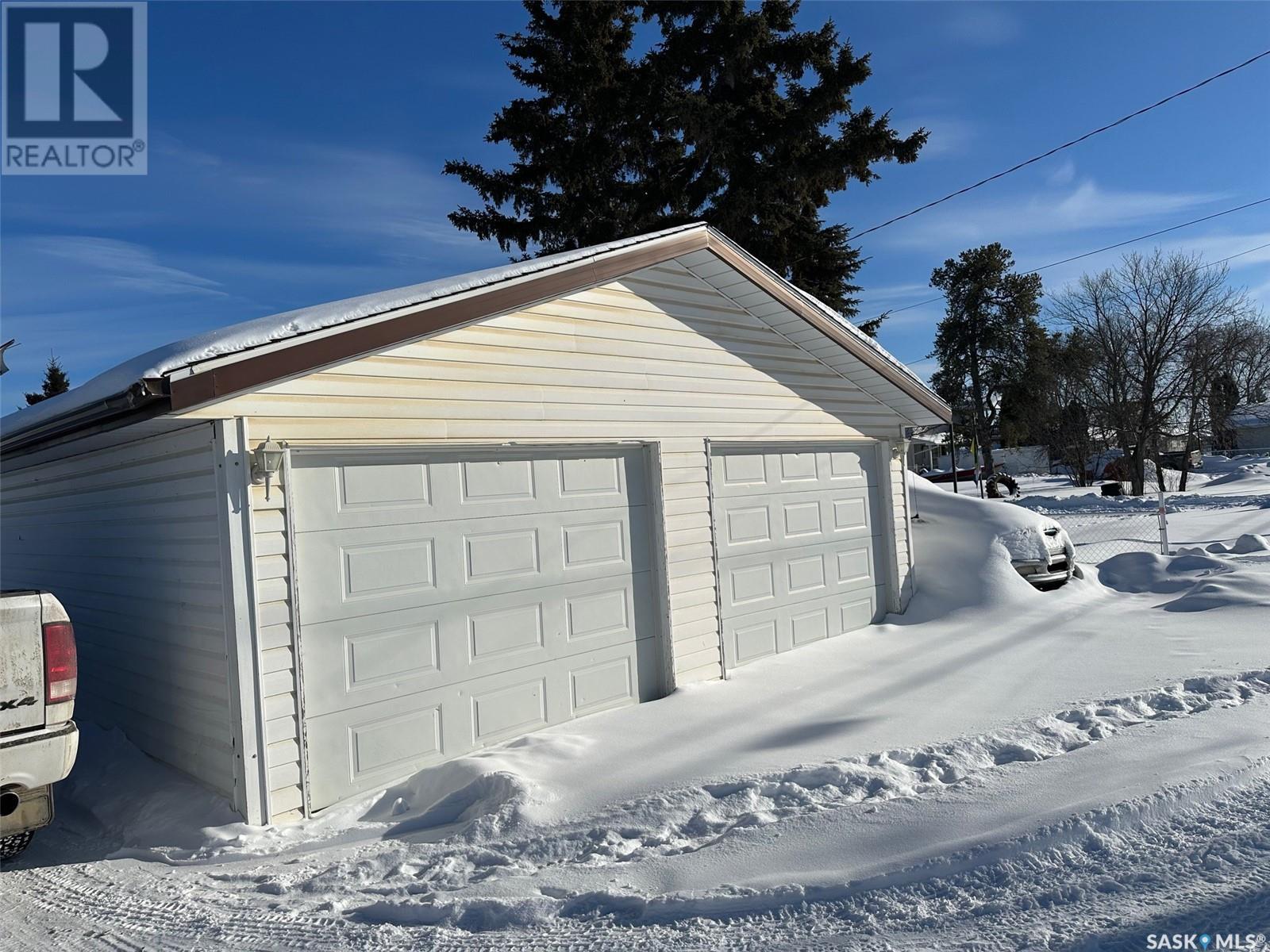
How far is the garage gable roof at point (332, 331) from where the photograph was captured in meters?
4.61

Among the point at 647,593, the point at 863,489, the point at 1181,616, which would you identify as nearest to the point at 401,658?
the point at 647,593

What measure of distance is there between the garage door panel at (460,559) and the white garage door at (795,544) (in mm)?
1268

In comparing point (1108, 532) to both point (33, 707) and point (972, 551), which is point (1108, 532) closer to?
point (972, 551)

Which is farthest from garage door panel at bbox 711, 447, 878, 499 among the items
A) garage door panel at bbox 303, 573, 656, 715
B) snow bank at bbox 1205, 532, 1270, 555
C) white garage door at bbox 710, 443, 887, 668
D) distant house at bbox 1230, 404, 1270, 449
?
distant house at bbox 1230, 404, 1270, 449

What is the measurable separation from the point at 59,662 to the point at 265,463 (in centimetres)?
146

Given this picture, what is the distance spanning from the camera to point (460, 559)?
6.00m

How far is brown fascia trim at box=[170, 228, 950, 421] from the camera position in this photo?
4715 millimetres

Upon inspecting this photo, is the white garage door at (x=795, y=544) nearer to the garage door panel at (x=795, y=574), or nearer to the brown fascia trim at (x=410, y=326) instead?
the garage door panel at (x=795, y=574)

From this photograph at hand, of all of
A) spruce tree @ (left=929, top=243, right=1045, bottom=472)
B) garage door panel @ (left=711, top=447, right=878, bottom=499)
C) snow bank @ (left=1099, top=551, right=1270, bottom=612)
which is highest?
spruce tree @ (left=929, top=243, right=1045, bottom=472)

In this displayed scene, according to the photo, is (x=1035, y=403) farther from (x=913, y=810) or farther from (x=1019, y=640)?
(x=913, y=810)

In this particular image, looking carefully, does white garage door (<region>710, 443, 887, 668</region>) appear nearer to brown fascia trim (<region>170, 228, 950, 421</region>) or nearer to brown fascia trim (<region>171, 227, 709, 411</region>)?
brown fascia trim (<region>170, 228, 950, 421</region>)

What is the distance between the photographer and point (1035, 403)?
139ft

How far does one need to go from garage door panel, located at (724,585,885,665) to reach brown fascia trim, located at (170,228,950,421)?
104 inches

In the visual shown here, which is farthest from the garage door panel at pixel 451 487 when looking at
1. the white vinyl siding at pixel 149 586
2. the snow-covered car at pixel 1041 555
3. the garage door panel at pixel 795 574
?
the snow-covered car at pixel 1041 555
